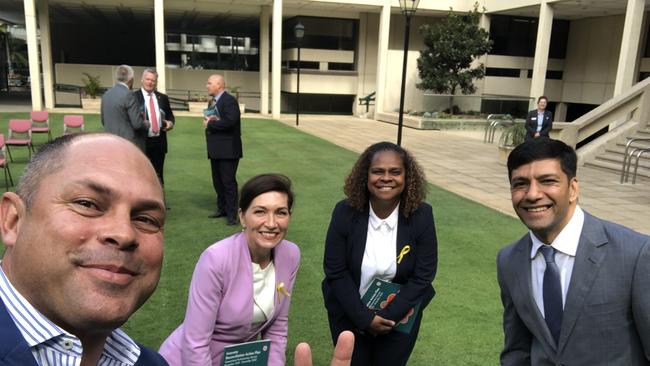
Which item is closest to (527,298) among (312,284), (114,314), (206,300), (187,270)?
(206,300)

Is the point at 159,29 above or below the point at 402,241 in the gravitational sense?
above

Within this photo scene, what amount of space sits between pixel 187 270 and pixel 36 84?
2103cm

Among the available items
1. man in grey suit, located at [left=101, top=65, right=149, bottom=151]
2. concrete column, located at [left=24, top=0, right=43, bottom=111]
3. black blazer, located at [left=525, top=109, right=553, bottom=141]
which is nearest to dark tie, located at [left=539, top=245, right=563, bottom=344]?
man in grey suit, located at [left=101, top=65, right=149, bottom=151]

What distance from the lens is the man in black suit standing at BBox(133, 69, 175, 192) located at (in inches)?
Answer: 260

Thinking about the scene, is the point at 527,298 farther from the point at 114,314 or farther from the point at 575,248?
the point at 114,314

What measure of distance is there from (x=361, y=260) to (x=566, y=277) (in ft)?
3.57

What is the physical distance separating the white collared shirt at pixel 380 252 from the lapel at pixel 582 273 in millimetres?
1006

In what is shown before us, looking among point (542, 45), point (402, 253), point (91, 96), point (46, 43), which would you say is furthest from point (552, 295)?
point (46, 43)

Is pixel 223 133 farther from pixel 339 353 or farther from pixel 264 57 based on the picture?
pixel 264 57

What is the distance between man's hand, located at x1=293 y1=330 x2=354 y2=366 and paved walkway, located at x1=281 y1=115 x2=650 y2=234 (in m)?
6.89

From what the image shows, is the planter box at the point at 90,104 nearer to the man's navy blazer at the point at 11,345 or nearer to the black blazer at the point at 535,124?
the black blazer at the point at 535,124

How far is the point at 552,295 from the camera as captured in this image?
1.88 metres

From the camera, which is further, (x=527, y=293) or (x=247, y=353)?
(x=247, y=353)

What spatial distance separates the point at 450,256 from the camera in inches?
225
